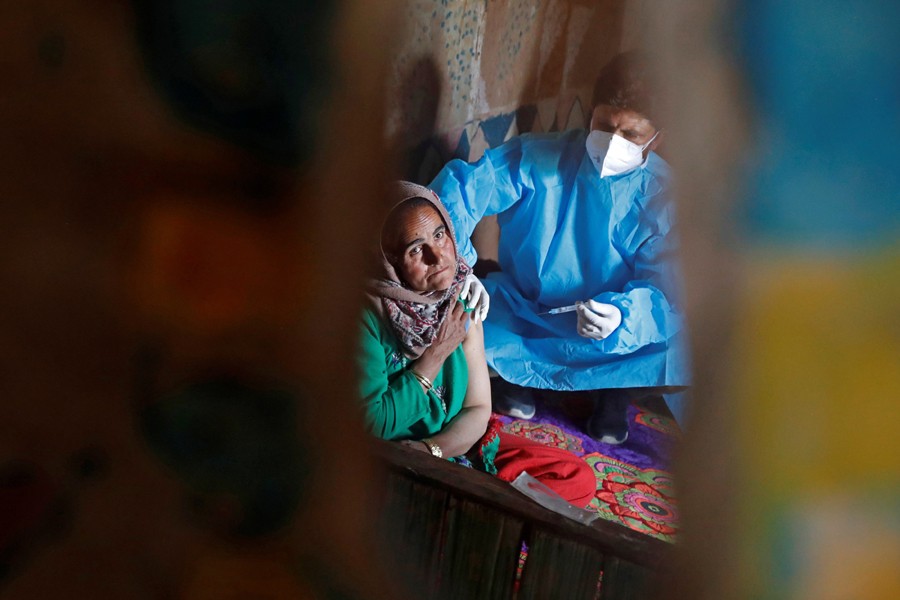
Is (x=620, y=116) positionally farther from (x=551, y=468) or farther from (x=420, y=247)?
(x=551, y=468)

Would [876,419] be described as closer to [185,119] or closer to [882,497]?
[882,497]

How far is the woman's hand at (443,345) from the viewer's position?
0.87 m

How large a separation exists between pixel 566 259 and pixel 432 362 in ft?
1.18

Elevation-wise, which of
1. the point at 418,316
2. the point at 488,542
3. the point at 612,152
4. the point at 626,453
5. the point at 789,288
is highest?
the point at 612,152

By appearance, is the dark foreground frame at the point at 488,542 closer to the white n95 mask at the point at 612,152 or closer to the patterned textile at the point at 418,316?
the patterned textile at the point at 418,316

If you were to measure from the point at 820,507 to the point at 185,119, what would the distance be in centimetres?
33

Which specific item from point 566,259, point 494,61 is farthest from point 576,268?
point 494,61

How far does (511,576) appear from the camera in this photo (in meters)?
0.44

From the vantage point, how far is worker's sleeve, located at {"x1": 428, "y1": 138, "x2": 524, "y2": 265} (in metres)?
0.98

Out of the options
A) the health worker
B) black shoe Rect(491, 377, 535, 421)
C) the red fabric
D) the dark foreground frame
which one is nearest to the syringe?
the health worker

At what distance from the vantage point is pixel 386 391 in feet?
2.62

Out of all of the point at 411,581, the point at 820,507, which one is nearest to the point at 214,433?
the point at 411,581

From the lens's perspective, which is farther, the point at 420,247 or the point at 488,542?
the point at 420,247

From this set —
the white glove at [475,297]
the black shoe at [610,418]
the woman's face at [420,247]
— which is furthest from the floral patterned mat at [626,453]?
the woman's face at [420,247]
